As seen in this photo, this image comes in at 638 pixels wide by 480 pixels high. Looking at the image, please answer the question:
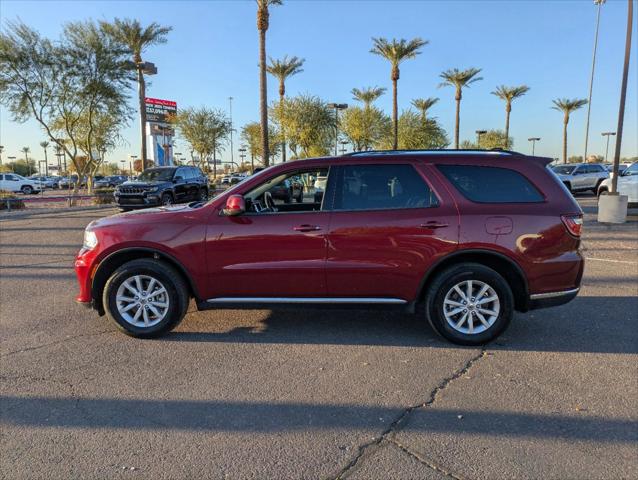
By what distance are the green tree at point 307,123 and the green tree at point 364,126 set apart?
4618 mm

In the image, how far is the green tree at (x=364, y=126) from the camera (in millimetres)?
44594

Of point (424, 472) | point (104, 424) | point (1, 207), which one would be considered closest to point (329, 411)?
point (424, 472)

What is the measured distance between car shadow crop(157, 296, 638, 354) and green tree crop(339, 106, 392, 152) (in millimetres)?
40634

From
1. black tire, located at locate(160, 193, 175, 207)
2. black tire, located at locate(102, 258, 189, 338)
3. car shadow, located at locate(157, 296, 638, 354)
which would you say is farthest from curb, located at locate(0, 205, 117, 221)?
car shadow, located at locate(157, 296, 638, 354)

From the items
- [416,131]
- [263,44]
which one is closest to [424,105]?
[416,131]

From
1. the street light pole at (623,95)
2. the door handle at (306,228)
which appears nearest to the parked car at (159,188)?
the street light pole at (623,95)

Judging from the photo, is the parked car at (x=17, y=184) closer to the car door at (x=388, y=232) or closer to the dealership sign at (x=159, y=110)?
the dealership sign at (x=159, y=110)

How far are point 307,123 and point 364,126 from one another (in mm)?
7919

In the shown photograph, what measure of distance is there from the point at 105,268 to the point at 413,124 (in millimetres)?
48886

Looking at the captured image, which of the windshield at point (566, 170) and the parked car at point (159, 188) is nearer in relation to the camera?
the parked car at point (159, 188)

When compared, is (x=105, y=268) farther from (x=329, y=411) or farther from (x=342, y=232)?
(x=329, y=411)

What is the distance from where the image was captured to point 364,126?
146 feet

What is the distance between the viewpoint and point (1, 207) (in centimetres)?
2072

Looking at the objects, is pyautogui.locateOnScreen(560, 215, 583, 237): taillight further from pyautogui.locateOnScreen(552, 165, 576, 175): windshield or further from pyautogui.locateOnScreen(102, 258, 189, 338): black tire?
pyautogui.locateOnScreen(552, 165, 576, 175): windshield
